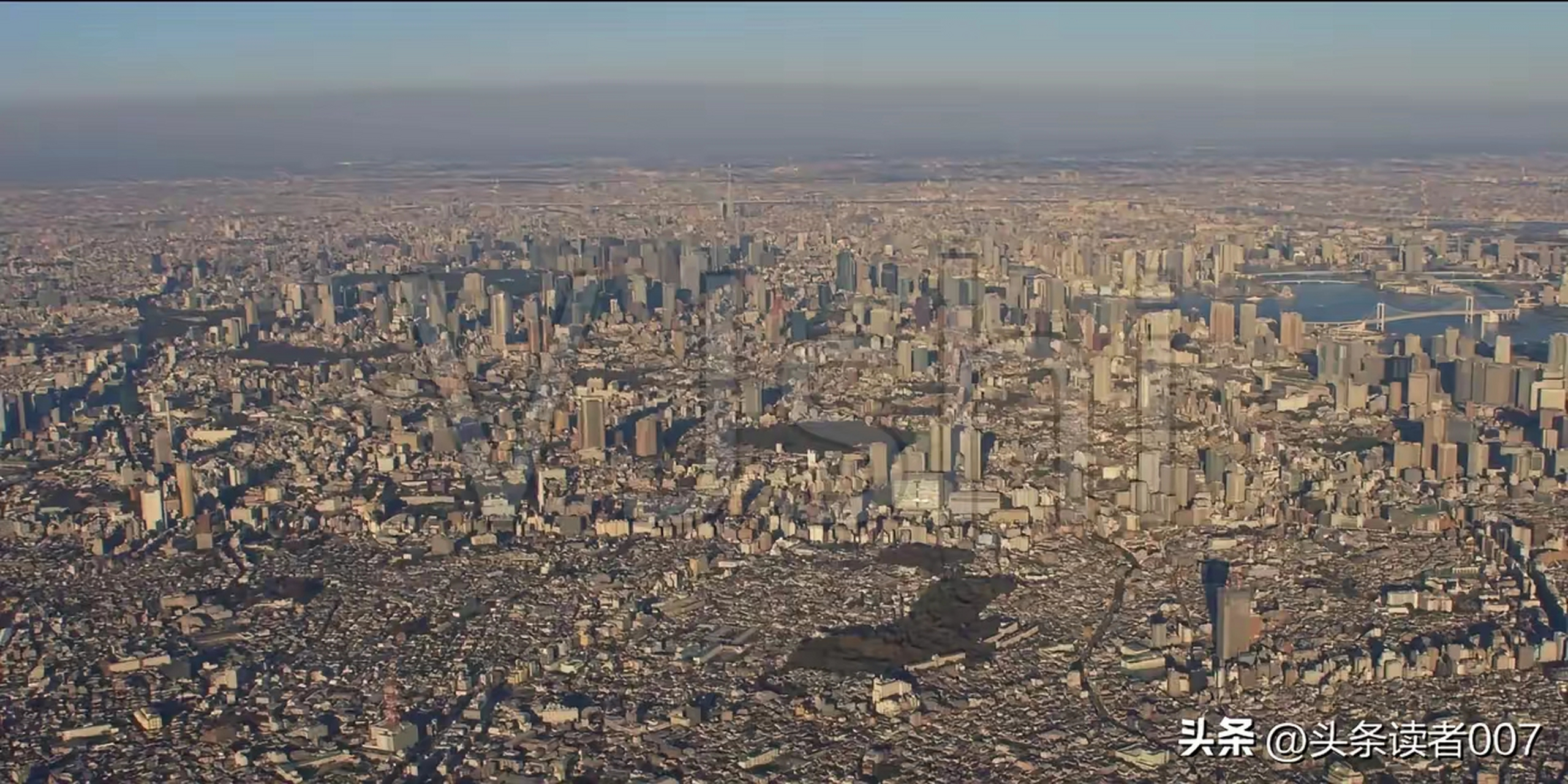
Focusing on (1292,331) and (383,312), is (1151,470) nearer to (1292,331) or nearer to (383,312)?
(1292,331)

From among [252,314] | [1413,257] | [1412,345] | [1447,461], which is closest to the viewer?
[1447,461]

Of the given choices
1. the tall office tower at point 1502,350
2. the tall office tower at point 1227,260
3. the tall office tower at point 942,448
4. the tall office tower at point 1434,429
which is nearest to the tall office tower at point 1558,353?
the tall office tower at point 1502,350

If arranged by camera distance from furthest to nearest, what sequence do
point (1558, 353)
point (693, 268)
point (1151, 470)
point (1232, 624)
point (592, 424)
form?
point (693, 268) → point (1558, 353) → point (592, 424) → point (1151, 470) → point (1232, 624)

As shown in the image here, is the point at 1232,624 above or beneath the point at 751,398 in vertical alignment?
beneath

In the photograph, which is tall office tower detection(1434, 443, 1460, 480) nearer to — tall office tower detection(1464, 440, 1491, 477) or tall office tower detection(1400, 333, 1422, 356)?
tall office tower detection(1464, 440, 1491, 477)

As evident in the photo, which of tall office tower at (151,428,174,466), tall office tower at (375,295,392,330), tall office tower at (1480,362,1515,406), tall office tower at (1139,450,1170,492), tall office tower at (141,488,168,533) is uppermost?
tall office tower at (375,295,392,330)

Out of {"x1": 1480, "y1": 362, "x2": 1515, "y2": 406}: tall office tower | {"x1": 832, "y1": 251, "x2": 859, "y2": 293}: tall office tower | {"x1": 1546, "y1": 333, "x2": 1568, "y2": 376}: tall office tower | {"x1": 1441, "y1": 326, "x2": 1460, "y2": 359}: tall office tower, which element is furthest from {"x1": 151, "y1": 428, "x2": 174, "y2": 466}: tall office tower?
{"x1": 1546, "y1": 333, "x2": 1568, "y2": 376}: tall office tower

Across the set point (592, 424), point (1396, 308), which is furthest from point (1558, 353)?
point (592, 424)
